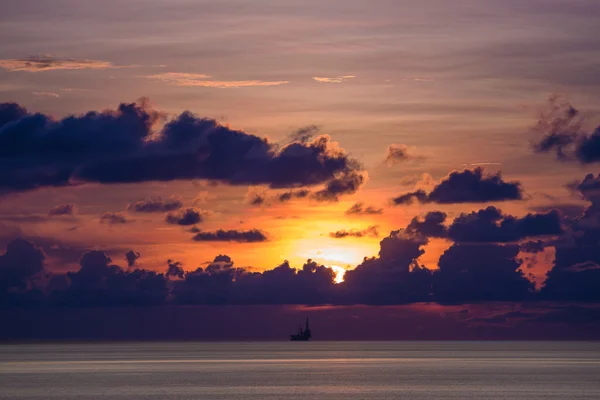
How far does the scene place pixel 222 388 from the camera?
19162 centimetres

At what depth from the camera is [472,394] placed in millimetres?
173250

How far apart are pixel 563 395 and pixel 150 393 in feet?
223

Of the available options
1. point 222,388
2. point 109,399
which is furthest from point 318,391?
point 109,399

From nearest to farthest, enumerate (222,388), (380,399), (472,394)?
1. (380,399)
2. (472,394)
3. (222,388)

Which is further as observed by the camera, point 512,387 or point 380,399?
point 512,387

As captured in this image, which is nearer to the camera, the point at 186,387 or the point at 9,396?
the point at 9,396

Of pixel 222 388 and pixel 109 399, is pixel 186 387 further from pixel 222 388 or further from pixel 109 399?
pixel 109 399

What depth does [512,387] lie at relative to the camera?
7623 inches

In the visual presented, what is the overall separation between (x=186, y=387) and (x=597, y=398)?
75.0 meters

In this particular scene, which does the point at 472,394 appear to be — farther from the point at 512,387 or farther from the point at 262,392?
the point at 262,392

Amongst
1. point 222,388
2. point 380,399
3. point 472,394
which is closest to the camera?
point 380,399

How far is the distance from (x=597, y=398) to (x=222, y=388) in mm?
66838

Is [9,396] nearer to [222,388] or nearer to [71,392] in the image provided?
[71,392]

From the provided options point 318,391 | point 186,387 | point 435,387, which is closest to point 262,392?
point 318,391
